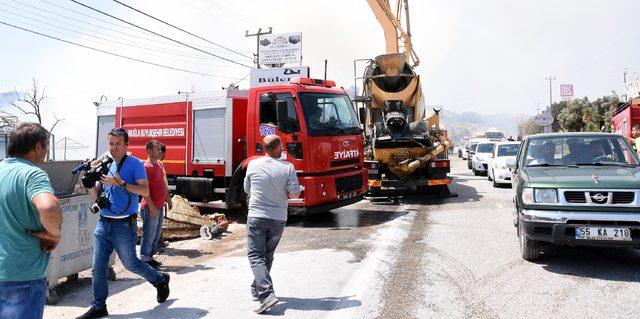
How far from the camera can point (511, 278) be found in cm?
522

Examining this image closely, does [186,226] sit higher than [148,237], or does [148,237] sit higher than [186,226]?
[148,237]

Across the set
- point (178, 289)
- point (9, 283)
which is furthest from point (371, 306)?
point (9, 283)

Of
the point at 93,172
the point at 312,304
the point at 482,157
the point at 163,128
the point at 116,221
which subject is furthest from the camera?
the point at 482,157

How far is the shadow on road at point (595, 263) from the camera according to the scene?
5.28m

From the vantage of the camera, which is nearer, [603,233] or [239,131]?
[603,233]

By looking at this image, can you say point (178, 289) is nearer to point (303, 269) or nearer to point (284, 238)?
point (303, 269)

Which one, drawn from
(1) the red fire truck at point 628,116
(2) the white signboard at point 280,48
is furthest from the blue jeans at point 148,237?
(2) the white signboard at point 280,48

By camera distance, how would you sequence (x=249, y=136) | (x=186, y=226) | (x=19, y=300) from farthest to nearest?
1. (x=249, y=136)
2. (x=186, y=226)
3. (x=19, y=300)

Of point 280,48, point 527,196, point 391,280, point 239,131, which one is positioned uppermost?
point 280,48

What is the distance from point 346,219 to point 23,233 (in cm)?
734

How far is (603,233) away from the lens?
511 cm

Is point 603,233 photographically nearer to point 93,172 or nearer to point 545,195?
point 545,195

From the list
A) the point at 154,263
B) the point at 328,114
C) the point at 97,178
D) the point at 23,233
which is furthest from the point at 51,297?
the point at 328,114

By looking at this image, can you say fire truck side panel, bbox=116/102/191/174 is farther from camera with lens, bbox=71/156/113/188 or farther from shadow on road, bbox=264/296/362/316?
shadow on road, bbox=264/296/362/316
